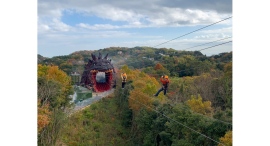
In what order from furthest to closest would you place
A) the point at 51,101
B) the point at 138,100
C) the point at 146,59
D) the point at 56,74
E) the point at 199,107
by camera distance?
the point at 146,59 < the point at 138,100 < the point at 56,74 < the point at 199,107 < the point at 51,101

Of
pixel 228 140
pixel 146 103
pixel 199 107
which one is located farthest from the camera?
pixel 146 103

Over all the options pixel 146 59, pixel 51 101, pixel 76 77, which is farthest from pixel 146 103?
pixel 51 101

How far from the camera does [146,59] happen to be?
5.46 metres

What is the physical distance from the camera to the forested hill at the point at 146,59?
4.73m

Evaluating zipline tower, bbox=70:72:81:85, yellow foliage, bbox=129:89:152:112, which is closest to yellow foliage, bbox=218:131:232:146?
yellow foliage, bbox=129:89:152:112

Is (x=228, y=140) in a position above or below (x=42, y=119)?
below

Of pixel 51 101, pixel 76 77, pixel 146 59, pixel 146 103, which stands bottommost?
pixel 146 103

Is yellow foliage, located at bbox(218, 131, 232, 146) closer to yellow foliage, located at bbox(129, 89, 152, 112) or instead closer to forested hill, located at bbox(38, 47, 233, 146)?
forested hill, located at bbox(38, 47, 233, 146)

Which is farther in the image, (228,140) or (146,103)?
(146,103)

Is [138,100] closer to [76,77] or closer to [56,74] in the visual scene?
[76,77]

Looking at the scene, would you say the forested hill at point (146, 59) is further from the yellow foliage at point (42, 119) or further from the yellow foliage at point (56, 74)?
the yellow foliage at point (42, 119)

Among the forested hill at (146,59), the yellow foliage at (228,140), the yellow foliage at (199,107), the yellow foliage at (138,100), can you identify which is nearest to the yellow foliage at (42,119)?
the forested hill at (146,59)
